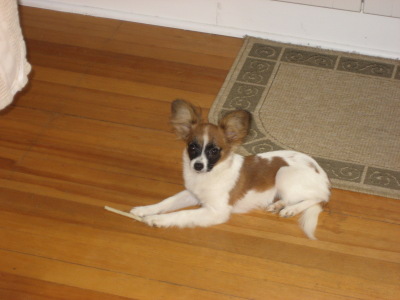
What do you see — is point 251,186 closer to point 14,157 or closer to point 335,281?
point 335,281

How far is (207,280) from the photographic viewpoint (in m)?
2.42

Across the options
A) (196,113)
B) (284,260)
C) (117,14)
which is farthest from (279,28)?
(284,260)

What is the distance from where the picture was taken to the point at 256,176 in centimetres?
265

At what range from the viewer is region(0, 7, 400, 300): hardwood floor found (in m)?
2.41

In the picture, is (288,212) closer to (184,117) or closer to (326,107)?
(184,117)

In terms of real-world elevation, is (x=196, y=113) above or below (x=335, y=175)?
above

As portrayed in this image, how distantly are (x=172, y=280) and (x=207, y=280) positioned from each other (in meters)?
0.12

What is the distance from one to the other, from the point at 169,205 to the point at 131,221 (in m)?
0.16

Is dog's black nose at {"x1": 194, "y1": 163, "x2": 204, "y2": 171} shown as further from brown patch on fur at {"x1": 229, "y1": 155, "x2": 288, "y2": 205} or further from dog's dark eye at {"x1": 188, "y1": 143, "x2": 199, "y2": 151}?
brown patch on fur at {"x1": 229, "y1": 155, "x2": 288, "y2": 205}

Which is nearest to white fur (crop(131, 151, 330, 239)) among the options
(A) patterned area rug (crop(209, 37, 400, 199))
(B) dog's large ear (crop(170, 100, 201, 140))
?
(B) dog's large ear (crop(170, 100, 201, 140))

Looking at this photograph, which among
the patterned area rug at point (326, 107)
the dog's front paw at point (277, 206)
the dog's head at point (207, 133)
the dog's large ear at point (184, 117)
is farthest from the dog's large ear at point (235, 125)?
the patterned area rug at point (326, 107)

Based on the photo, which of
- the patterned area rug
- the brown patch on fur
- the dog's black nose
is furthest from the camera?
the patterned area rug

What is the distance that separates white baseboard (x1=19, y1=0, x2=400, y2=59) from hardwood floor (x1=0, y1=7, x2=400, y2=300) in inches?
12.9

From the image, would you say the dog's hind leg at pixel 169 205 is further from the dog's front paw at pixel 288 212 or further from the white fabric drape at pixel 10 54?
the white fabric drape at pixel 10 54
